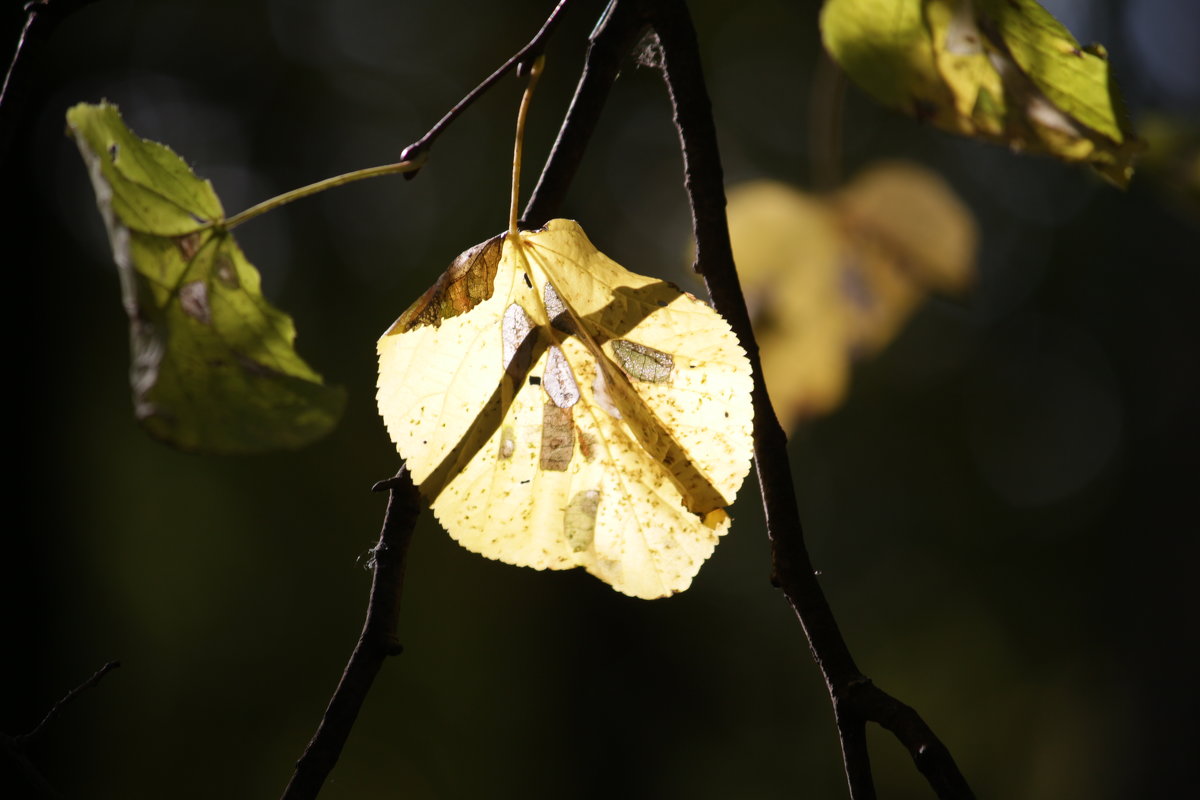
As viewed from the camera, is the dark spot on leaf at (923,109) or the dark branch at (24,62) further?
the dark spot on leaf at (923,109)

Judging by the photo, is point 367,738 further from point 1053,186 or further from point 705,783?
point 1053,186

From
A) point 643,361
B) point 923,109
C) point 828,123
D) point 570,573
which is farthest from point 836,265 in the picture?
point 570,573

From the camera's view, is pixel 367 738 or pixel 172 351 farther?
pixel 367 738

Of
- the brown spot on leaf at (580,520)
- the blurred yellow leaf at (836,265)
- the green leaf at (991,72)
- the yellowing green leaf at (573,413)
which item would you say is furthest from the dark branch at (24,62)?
the blurred yellow leaf at (836,265)

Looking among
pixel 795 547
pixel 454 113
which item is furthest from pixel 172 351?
pixel 795 547

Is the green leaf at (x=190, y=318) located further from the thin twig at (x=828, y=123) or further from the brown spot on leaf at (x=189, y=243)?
the thin twig at (x=828, y=123)

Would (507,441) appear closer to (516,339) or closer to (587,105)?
(516,339)
